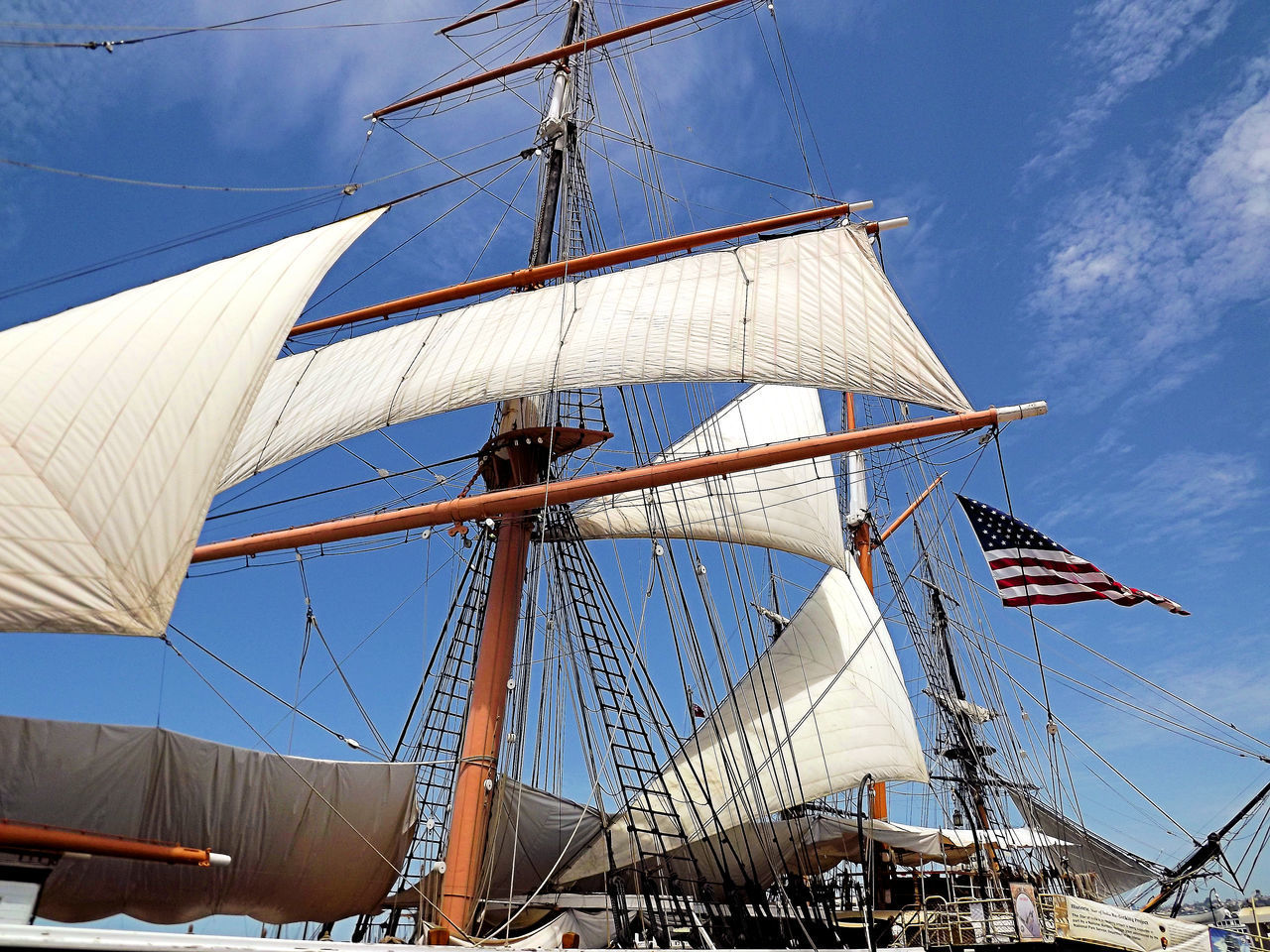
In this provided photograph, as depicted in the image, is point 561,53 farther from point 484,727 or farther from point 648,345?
point 484,727

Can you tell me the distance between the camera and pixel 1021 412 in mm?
10477

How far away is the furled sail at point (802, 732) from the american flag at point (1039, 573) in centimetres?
325

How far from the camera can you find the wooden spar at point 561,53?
1830cm

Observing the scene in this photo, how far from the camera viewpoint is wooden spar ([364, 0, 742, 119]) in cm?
1830

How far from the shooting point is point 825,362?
12.4 m

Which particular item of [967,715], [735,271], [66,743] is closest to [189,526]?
[66,743]

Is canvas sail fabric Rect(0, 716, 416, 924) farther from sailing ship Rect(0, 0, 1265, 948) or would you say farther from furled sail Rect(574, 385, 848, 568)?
furled sail Rect(574, 385, 848, 568)

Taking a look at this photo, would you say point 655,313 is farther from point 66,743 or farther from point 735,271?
→ point 66,743

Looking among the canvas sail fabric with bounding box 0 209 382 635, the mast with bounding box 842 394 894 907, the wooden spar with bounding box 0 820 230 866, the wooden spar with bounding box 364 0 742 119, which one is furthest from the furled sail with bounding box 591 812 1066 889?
the wooden spar with bounding box 364 0 742 119

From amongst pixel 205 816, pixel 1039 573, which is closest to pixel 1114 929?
pixel 1039 573

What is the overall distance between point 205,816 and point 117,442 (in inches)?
167

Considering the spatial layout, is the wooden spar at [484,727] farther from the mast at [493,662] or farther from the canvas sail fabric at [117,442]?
the canvas sail fabric at [117,442]

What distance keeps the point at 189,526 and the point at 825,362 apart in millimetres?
9168

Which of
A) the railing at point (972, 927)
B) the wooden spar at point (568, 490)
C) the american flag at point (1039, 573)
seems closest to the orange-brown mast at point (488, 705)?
the wooden spar at point (568, 490)
